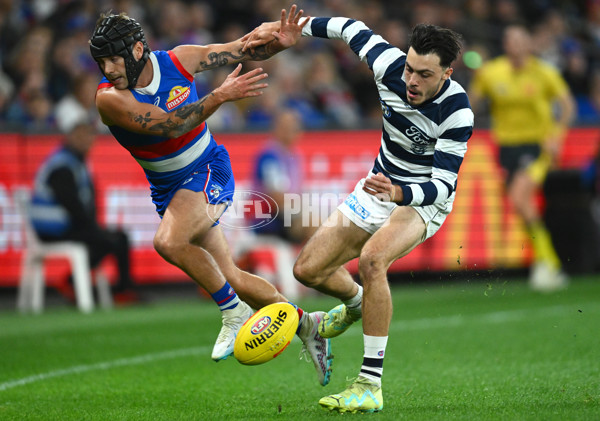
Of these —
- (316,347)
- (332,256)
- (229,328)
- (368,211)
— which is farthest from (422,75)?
(229,328)

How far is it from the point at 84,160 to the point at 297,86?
13.4 feet

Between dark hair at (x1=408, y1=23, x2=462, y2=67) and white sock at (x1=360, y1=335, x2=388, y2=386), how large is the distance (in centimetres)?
182

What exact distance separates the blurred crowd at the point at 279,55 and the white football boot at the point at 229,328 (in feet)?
20.7

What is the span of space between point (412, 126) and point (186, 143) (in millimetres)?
1607

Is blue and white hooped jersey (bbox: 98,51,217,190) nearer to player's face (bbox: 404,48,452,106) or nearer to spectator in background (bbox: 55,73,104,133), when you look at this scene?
player's face (bbox: 404,48,452,106)

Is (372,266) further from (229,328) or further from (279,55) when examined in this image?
(279,55)

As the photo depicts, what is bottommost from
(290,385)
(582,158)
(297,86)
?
(290,385)

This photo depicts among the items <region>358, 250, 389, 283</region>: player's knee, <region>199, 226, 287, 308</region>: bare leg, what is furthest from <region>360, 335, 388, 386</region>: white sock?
<region>199, 226, 287, 308</region>: bare leg

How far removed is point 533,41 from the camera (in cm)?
1694

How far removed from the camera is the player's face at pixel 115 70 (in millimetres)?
6168

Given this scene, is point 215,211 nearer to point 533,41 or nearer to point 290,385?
point 290,385

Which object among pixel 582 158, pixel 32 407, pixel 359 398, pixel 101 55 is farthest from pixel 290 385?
pixel 582 158

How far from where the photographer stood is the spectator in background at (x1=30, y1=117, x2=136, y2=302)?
11555mm

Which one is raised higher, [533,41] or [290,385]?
[533,41]
